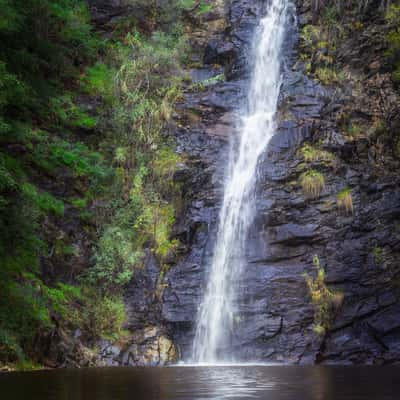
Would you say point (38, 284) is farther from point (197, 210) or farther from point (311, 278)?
point (311, 278)

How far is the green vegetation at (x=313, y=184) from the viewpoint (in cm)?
1460

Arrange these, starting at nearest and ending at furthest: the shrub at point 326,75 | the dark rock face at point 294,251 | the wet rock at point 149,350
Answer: the wet rock at point 149,350
the dark rock face at point 294,251
the shrub at point 326,75

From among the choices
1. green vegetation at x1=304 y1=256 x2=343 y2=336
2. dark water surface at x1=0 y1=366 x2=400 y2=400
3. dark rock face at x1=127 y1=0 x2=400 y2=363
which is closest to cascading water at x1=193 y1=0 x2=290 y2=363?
dark rock face at x1=127 y1=0 x2=400 y2=363

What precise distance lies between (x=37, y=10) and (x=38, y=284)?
26.8 ft

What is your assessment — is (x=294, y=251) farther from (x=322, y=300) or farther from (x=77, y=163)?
(x=77, y=163)

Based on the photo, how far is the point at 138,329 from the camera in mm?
13375

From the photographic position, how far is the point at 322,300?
43.1 ft

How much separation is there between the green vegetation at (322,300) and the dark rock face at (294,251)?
0.45 ft

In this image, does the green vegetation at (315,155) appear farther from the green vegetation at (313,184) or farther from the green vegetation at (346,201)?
the green vegetation at (346,201)

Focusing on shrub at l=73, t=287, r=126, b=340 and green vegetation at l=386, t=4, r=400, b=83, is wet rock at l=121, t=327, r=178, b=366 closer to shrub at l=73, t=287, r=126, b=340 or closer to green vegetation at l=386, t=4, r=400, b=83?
shrub at l=73, t=287, r=126, b=340

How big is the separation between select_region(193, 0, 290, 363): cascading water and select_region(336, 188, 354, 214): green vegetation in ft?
7.99

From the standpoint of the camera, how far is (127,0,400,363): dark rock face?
1269 cm

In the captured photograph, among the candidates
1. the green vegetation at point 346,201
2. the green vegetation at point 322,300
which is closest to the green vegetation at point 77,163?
the green vegetation at point 322,300

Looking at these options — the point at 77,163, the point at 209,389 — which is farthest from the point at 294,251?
the point at 209,389
